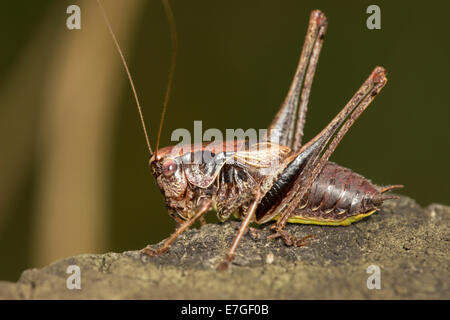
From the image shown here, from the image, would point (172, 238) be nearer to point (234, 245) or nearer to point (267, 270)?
point (234, 245)

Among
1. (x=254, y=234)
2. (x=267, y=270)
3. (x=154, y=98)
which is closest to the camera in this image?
(x=267, y=270)

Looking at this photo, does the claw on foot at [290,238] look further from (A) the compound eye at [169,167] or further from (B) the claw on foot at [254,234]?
(A) the compound eye at [169,167]

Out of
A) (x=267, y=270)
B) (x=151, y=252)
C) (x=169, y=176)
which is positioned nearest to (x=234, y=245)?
(x=267, y=270)

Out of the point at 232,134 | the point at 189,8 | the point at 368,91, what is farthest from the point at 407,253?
the point at 189,8

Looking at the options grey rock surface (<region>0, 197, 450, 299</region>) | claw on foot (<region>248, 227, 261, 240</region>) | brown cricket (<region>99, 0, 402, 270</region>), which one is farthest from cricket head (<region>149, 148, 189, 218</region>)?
claw on foot (<region>248, 227, 261, 240</region>)

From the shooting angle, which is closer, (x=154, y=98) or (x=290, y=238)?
(x=290, y=238)

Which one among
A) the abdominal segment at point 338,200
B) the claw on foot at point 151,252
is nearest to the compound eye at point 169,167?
the claw on foot at point 151,252
